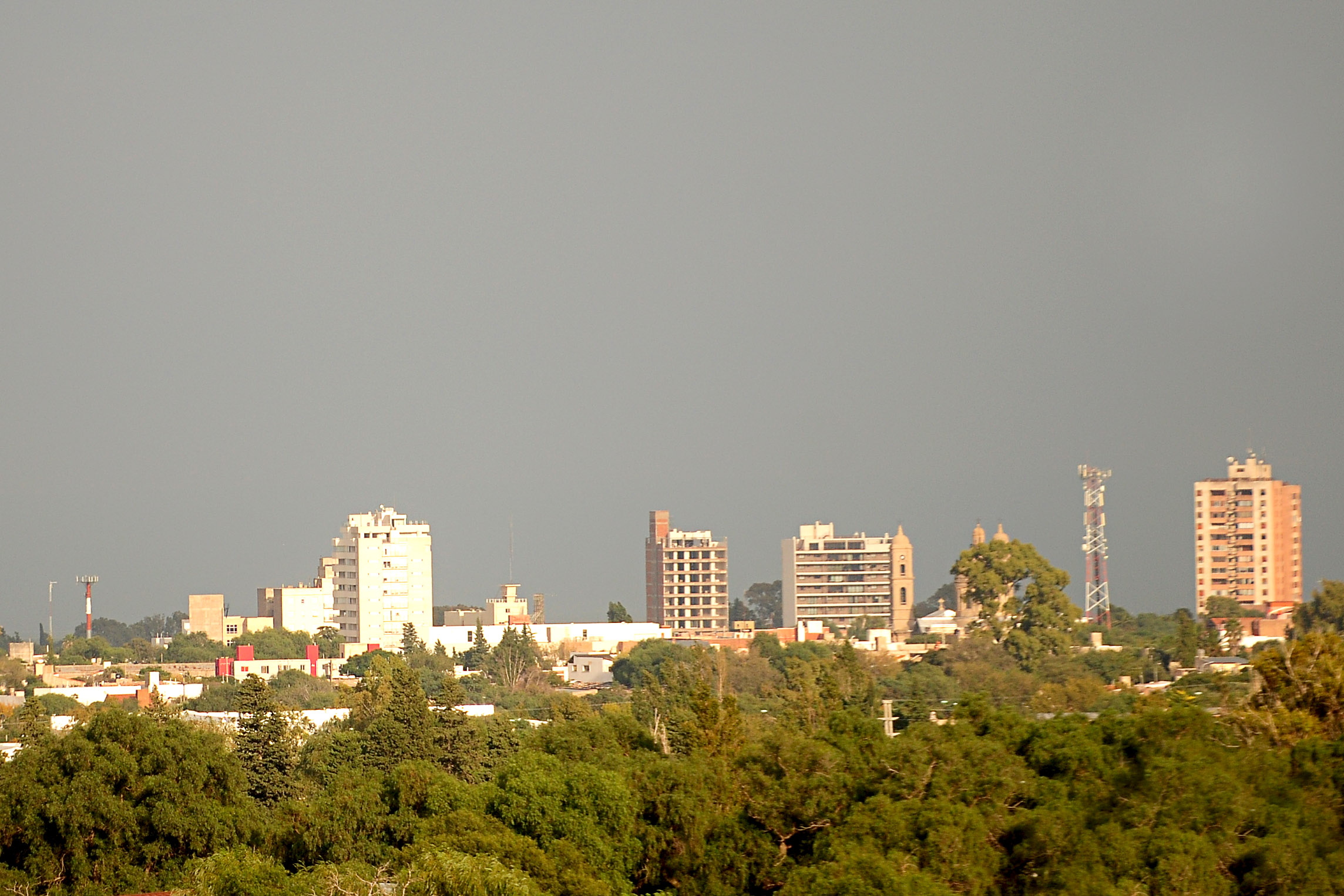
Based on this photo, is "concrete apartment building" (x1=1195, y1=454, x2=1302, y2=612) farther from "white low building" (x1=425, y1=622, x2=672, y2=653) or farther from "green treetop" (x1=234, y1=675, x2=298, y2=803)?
"green treetop" (x1=234, y1=675, x2=298, y2=803)

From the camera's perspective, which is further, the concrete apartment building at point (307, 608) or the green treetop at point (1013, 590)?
the concrete apartment building at point (307, 608)

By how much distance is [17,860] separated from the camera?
102 ft

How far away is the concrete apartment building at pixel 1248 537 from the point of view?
123 metres

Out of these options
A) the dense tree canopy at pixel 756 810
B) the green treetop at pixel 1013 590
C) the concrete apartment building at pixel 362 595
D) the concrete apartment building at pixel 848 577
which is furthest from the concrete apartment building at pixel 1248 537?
the dense tree canopy at pixel 756 810

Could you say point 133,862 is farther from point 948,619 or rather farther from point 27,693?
point 948,619

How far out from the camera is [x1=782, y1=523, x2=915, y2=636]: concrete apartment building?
14325 cm

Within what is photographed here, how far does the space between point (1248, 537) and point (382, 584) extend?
6693 centimetres

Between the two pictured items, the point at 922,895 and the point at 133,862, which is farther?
the point at 133,862

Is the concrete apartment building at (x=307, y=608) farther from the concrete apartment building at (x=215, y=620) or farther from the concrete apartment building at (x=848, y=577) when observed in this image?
the concrete apartment building at (x=848, y=577)

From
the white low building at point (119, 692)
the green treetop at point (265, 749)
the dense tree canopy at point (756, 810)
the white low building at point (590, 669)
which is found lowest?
the white low building at point (590, 669)

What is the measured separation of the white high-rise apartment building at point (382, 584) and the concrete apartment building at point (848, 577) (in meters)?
30.2

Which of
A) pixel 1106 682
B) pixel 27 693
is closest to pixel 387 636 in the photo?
pixel 27 693

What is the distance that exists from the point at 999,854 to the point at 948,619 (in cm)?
10050

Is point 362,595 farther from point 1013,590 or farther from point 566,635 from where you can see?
point 1013,590
